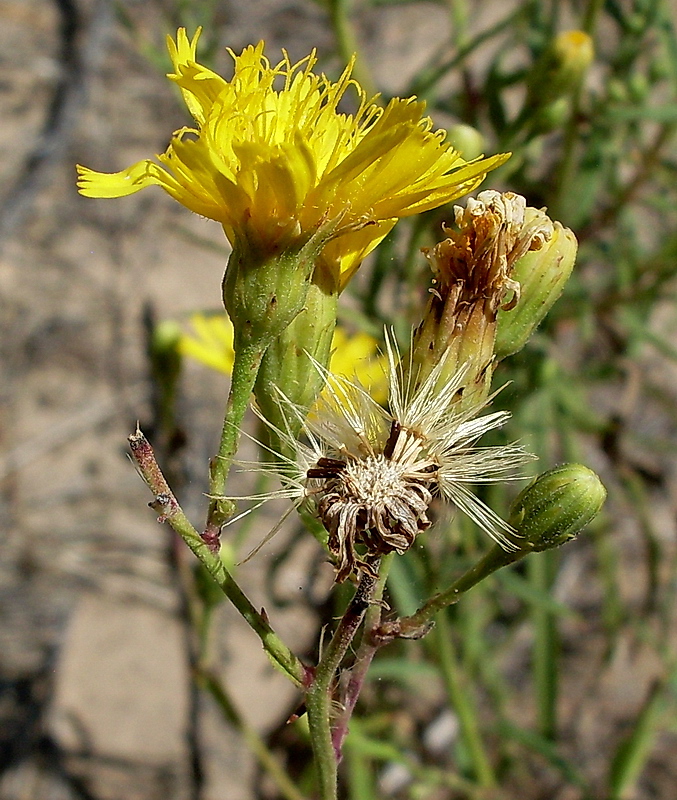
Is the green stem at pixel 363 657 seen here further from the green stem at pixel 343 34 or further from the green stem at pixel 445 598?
the green stem at pixel 343 34

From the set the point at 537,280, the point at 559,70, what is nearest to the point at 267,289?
the point at 537,280

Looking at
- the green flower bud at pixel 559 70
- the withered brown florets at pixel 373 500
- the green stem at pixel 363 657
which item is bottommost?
the green stem at pixel 363 657

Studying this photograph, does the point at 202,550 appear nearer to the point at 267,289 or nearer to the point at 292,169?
the point at 267,289

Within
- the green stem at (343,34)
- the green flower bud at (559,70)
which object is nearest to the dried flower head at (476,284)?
the green flower bud at (559,70)

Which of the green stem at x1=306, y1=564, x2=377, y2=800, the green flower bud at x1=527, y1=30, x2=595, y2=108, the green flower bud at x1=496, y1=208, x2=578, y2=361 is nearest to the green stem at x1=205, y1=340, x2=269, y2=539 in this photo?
the green stem at x1=306, y1=564, x2=377, y2=800

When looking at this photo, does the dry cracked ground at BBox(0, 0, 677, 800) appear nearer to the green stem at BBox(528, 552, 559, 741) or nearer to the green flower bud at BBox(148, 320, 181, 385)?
the green flower bud at BBox(148, 320, 181, 385)

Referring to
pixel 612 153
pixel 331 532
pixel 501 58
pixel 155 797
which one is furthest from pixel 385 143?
pixel 155 797
